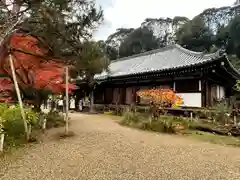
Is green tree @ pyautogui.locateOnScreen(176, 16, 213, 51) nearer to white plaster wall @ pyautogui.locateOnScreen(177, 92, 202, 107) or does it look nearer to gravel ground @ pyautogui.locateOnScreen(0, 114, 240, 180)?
white plaster wall @ pyautogui.locateOnScreen(177, 92, 202, 107)

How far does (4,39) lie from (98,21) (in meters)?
2.97

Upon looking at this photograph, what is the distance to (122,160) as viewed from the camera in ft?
20.0

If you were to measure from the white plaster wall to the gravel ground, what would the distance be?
7.18m

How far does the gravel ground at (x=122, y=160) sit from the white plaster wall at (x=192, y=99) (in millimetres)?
7183

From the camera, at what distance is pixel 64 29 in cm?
796

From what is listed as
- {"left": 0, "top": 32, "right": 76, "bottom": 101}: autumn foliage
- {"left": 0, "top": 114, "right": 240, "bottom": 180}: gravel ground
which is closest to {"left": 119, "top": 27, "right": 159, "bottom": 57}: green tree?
{"left": 0, "top": 32, "right": 76, "bottom": 101}: autumn foliage

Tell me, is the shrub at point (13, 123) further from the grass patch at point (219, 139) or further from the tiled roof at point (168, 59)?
the tiled roof at point (168, 59)

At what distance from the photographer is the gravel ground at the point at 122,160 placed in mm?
5094

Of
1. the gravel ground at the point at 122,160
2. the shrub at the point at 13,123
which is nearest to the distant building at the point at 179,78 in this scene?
the gravel ground at the point at 122,160

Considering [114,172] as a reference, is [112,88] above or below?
above

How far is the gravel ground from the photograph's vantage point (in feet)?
16.7

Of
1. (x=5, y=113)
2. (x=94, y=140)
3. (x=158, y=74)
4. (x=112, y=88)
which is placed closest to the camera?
(x=94, y=140)

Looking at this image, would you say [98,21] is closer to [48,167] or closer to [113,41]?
[48,167]

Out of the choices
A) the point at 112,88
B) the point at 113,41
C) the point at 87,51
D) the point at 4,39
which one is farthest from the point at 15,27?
the point at 113,41
